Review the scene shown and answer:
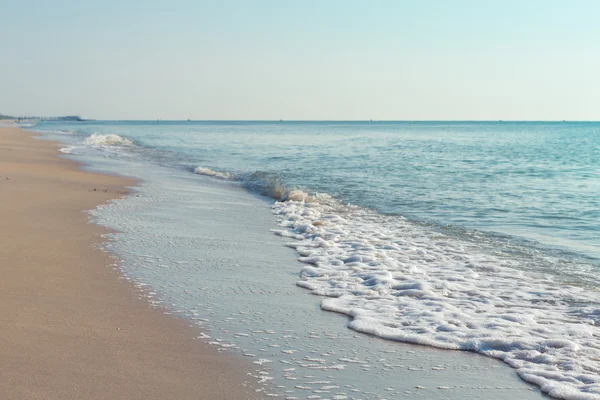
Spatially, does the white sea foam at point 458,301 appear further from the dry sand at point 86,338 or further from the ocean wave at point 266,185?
→ the ocean wave at point 266,185

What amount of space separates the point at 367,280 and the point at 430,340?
6.49ft

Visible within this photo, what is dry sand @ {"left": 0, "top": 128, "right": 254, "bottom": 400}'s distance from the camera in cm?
389

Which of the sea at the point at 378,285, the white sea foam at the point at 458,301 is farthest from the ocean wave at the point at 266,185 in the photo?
the white sea foam at the point at 458,301

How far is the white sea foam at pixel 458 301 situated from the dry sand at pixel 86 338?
1.58 m

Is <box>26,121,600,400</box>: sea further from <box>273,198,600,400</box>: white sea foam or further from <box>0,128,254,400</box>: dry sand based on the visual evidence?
<box>0,128,254,400</box>: dry sand

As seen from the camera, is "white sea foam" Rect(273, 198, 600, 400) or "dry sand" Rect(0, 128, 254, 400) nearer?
"dry sand" Rect(0, 128, 254, 400)

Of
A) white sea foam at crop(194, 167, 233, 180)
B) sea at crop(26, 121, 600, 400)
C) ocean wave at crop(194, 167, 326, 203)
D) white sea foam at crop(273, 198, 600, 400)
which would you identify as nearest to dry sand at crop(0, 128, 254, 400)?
sea at crop(26, 121, 600, 400)

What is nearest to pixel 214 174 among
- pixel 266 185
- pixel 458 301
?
pixel 266 185

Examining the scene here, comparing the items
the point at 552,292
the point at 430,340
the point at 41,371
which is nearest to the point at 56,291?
the point at 41,371

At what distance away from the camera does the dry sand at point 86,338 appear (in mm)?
3895

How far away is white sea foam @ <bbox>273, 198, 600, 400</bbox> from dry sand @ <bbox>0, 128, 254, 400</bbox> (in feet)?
5.18

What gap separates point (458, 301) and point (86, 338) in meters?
3.56

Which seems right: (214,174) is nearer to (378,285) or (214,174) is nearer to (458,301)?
(378,285)

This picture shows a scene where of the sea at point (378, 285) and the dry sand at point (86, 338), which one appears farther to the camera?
the sea at point (378, 285)
